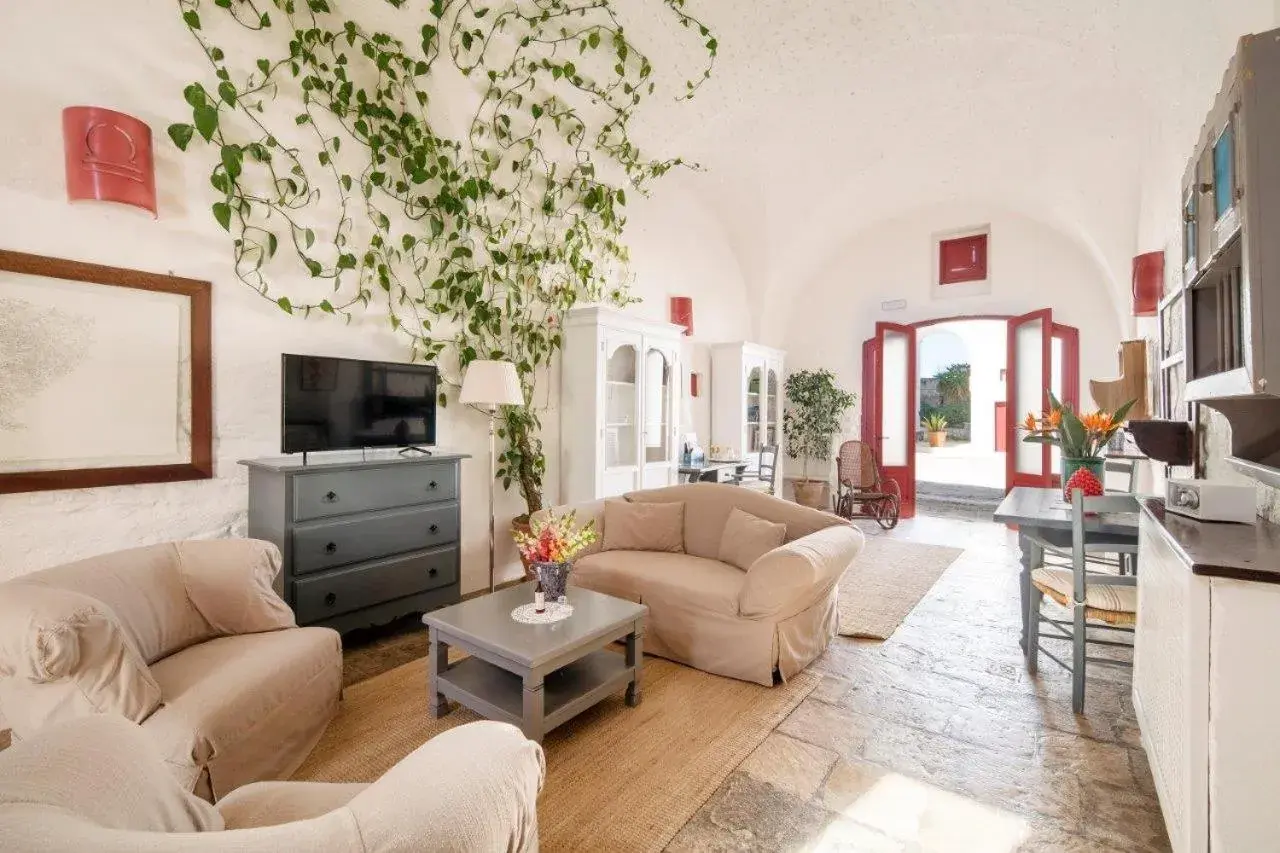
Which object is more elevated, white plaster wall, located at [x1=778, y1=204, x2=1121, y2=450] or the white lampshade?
white plaster wall, located at [x1=778, y1=204, x2=1121, y2=450]

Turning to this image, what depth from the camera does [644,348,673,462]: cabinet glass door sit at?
497 centimetres

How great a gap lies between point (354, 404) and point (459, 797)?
2821 mm

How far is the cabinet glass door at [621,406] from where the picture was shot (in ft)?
15.3

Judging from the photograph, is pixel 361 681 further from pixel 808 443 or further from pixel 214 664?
pixel 808 443

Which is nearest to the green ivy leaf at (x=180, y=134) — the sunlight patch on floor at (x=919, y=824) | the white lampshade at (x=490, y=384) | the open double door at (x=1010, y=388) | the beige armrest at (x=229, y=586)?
the white lampshade at (x=490, y=384)

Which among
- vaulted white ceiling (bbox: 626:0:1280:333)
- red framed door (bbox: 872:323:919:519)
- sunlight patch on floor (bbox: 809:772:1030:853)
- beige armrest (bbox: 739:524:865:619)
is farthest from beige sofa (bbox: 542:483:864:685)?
red framed door (bbox: 872:323:919:519)

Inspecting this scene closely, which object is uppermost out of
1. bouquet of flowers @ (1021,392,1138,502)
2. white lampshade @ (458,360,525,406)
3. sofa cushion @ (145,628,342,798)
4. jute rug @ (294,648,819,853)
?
white lampshade @ (458,360,525,406)

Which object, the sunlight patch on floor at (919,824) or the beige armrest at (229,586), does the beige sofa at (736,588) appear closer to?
the sunlight patch on floor at (919,824)

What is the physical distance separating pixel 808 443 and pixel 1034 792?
5750mm

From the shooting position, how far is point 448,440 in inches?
156

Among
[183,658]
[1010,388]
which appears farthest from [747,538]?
[1010,388]

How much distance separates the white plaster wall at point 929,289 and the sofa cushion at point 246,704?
6682 mm

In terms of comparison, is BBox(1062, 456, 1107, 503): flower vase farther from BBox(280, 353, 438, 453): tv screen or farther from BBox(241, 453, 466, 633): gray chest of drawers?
BBox(280, 353, 438, 453): tv screen

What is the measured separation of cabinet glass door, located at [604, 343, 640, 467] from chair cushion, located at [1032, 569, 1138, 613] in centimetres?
297
